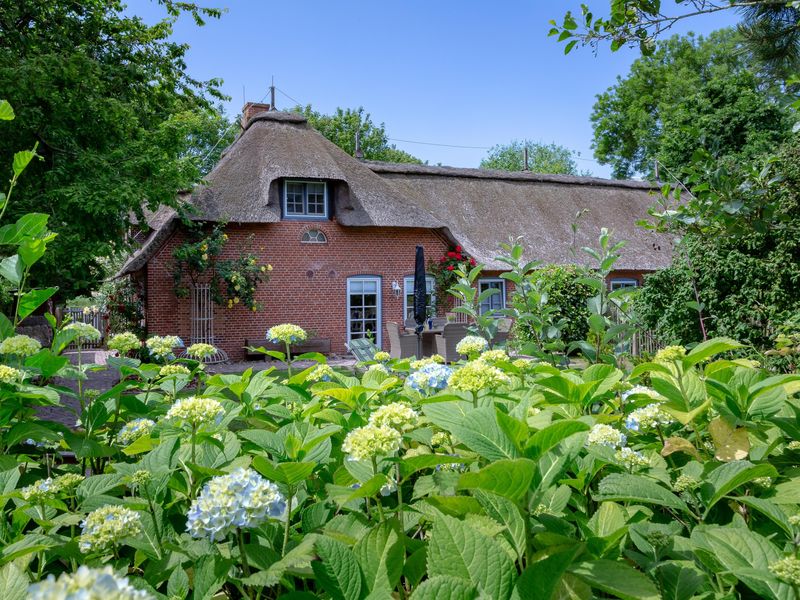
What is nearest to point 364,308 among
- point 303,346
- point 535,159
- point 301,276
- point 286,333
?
point 301,276

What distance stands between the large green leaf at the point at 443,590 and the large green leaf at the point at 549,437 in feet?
0.84

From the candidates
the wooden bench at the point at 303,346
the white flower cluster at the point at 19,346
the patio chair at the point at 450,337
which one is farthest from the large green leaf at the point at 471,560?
the wooden bench at the point at 303,346

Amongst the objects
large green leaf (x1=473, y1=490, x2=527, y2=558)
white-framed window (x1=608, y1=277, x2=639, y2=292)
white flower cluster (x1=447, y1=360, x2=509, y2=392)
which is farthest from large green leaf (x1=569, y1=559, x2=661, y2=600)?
white-framed window (x1=608, y1=277, x2=639, y2=292)

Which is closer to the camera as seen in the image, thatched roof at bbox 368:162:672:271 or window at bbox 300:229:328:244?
window at bbox 300:229:328:244

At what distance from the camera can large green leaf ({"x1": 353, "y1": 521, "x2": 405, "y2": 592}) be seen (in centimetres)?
81

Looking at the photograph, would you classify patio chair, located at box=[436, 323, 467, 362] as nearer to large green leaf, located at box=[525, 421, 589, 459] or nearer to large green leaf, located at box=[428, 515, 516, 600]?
large green leaf, located at box=[525, 421, 589, 459]

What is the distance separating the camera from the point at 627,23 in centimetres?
312

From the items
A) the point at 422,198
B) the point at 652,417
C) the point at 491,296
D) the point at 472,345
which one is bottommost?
the point at 652,417

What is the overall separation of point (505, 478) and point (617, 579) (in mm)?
184

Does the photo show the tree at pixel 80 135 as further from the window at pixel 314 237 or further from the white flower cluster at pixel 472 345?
the white flower cluster at pixel 472 345

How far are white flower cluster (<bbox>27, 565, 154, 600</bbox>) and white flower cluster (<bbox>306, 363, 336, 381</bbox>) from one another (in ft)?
4.83

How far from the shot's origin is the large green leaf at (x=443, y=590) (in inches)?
26.5

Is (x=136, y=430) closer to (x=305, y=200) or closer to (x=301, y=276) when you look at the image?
(x=301, y=276)

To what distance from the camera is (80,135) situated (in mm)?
10883
